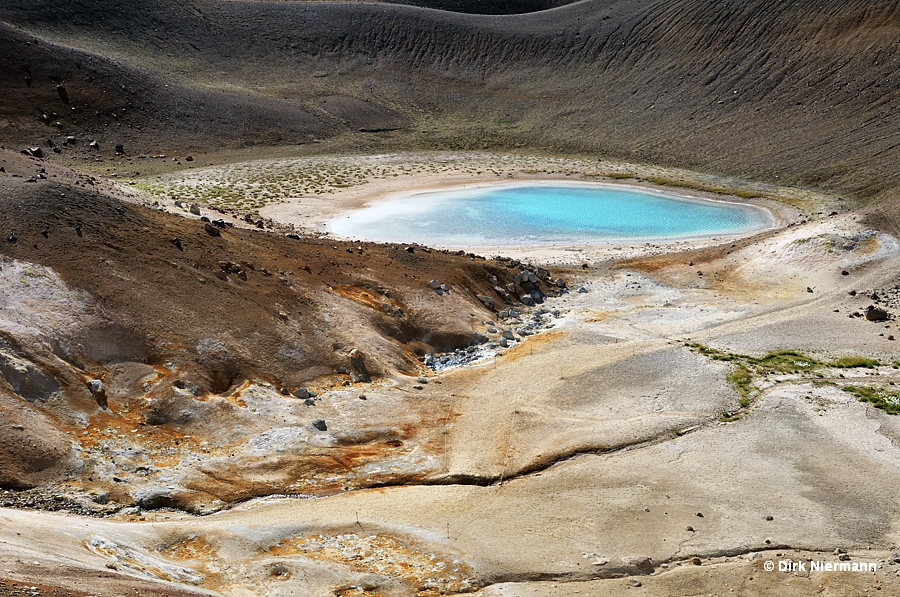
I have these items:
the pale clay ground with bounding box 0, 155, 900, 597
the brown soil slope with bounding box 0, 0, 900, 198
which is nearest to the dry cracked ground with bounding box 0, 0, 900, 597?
the pale clay ground with bounding box 0, 155, 900, 597

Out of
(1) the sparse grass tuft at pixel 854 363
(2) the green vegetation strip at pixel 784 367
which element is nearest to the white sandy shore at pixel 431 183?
(2) the green vegetation strip at pixel 784 367

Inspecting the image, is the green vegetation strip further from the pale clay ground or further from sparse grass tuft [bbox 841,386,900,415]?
the pale clay ground

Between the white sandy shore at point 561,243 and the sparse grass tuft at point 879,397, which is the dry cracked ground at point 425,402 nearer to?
the sparse grass tuft at point 879,397

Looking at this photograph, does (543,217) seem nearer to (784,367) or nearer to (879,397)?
(784,367)

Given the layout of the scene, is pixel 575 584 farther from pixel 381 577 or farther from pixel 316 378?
pixel 316 378

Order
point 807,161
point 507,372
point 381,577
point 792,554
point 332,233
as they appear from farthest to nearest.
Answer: point 807,161 < point 332,233 < point 507,372 < point 792,554 < point 381,577

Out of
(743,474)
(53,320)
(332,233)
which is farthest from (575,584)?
(332,233)

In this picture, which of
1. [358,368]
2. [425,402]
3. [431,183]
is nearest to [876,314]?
[425,402]
